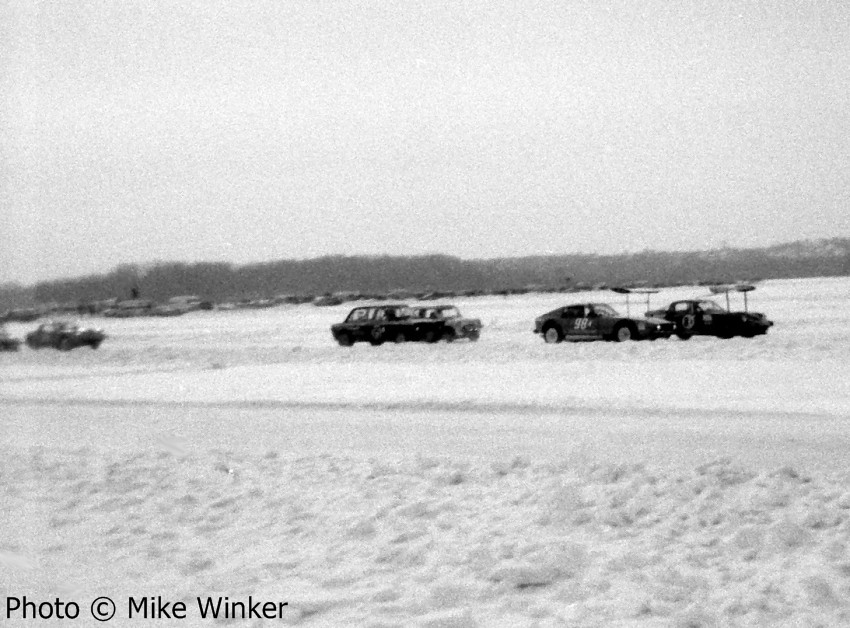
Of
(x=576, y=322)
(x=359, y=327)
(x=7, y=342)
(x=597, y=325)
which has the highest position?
(x=7, y=342)

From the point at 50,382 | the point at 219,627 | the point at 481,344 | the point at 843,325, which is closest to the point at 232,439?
the point at 219,627

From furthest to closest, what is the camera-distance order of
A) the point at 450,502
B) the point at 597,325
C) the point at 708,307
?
1. the point at 708,307
2. the point at 597,325
3. the point at 450,502

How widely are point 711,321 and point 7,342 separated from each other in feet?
67.3

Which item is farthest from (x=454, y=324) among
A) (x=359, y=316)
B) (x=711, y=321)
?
(x=711, y=321)

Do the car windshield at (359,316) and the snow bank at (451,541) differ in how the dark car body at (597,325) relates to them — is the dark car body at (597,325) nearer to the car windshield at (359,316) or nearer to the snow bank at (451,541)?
the car windshield at (359,316)

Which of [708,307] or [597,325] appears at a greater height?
[708,307]

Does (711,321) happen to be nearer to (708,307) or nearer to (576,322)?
(708,307)

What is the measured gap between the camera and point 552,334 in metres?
30.1

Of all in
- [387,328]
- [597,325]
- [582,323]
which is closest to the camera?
[597,325]

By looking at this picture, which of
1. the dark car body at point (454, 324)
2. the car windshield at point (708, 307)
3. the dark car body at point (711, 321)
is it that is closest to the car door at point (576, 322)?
the dark car body at point (711, 321)

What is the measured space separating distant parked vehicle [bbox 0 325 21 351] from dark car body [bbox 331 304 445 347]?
31.7 feet

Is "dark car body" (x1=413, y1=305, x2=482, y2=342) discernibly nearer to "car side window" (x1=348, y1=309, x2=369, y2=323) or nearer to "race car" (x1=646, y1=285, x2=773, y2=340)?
"car side window" (x1=348, y1=309, x2=369, y2=323)

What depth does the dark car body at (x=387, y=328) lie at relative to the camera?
3133 cm

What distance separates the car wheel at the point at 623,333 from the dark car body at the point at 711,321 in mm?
1647
